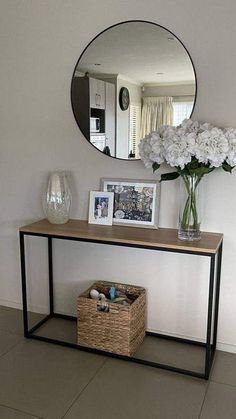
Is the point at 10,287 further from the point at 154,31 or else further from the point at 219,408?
the point at 154,31

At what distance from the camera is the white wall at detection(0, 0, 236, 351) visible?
7.09ft

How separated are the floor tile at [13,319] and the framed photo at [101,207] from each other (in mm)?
889

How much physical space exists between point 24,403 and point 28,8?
231 centimetres

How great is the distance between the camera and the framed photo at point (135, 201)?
7.90 feet

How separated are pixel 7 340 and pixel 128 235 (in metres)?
1.09

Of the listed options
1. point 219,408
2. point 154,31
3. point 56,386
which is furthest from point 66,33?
point 219,408

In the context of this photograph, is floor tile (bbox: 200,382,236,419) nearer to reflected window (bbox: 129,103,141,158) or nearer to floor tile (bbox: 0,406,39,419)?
floor tile (bbox: 0,406,39,419)

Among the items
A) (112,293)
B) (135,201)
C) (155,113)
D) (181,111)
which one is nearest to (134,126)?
(155,113)

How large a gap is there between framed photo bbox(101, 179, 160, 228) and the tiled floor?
0.80 meters

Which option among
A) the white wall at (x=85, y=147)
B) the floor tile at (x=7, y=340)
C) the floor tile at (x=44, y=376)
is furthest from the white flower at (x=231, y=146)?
the floor tile at (x=7, y=340)

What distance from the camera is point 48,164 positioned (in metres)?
2.66

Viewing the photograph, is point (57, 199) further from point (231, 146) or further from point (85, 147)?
point (231, 146)

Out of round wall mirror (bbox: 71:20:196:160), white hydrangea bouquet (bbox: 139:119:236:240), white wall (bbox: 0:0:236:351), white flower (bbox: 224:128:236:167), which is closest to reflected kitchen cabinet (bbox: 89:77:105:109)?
round wall mirror (bbox: 71:20:196:160)

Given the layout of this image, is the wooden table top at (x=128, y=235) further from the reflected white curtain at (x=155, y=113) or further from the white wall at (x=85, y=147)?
Answer: the reflected white curtain at (x=155, y=113)
